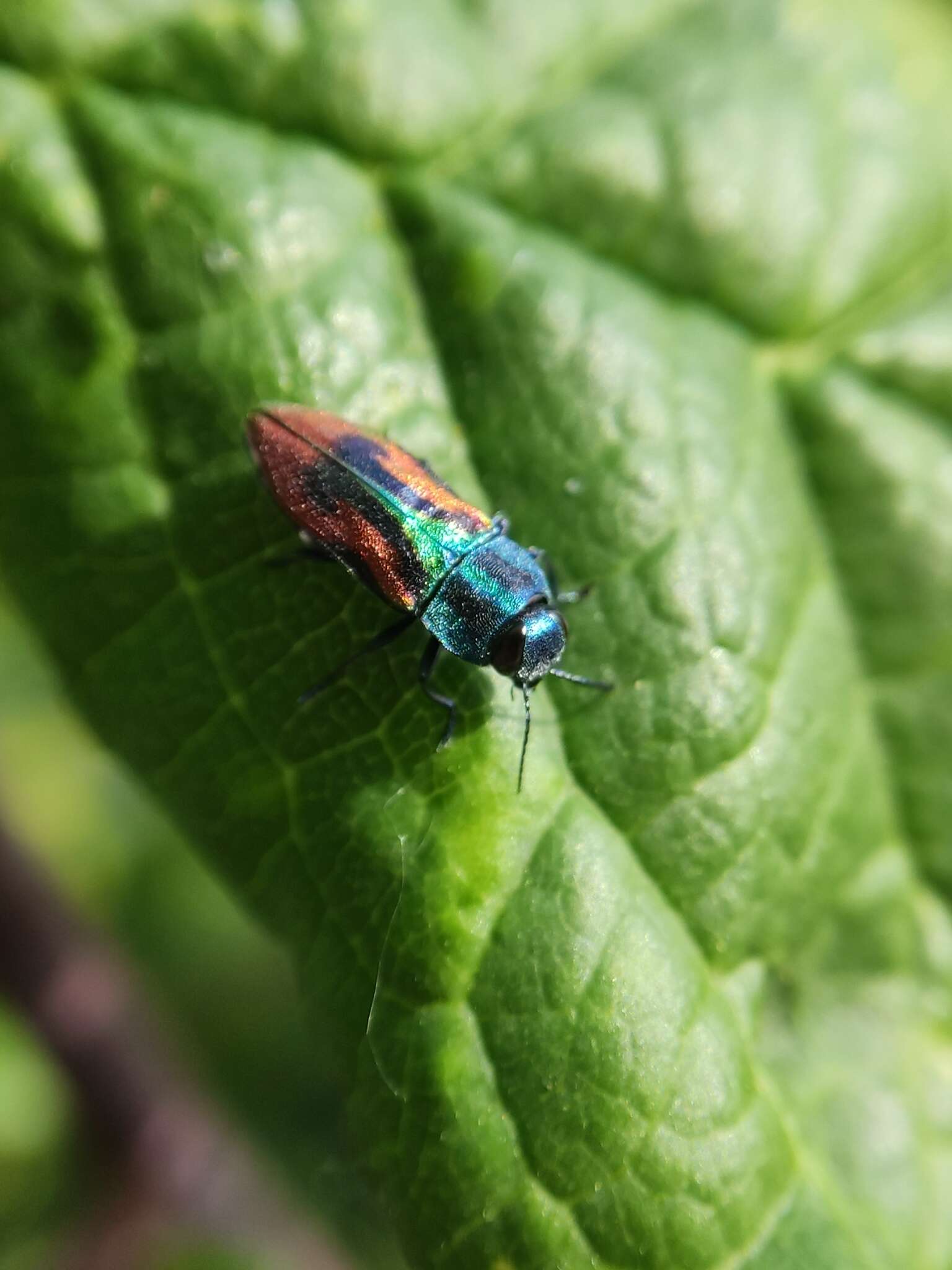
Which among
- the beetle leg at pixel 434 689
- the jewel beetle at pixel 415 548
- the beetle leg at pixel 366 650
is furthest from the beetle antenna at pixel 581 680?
the beetle leg at pixel 366 650

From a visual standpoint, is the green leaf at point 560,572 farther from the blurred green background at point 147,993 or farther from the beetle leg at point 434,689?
the blurred green background at point 147,993

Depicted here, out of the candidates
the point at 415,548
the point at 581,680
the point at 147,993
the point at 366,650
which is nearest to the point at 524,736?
the point at 581,680

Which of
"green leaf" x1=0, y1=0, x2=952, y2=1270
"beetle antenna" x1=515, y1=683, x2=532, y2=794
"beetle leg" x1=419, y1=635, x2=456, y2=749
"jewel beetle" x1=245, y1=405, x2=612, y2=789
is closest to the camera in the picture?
"green leaf" x1=0, y1=0, x2=952, y2=1270

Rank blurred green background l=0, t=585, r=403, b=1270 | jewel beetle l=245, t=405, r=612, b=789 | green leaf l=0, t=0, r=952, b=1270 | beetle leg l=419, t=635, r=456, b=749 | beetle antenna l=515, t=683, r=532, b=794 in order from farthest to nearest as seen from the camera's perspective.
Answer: blurred green background l=0, t=585, r=403, b=1270
jewel beetle l=245, t=405, r=612, b=789
beetle leg l=419, t=635, r=456, b=749
beetle antenna l=515, t=683, r=532, b=794
green leaf l=0, t=0, r=952, b=1270

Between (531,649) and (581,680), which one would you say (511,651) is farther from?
(581,680)

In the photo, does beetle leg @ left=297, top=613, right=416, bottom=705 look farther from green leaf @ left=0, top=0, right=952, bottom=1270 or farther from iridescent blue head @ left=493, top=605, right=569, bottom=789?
iridescent blue head @ left=493, top=605, right=569, bottom=789

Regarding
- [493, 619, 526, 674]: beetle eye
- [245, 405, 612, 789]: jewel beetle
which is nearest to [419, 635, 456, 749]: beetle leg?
[245, 405, 612, 789]: jewel beetle

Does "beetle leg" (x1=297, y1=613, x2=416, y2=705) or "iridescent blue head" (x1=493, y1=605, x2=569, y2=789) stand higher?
"beetle leg" (x1=297, y1=613, x2=416, y2=705)

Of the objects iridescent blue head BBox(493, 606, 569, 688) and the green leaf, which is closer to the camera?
the green leaf
